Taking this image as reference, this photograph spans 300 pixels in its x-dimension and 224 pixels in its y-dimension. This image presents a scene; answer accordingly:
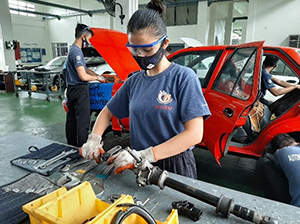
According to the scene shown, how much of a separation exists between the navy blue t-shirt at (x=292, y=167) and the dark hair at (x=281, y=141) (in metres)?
0.45

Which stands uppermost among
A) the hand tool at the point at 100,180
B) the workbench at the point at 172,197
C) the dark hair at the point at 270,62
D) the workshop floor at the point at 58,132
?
the dark hair at the point at 270,62

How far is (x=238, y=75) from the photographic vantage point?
233 cm

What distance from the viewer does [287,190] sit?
63.4 inches

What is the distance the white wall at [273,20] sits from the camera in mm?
8430

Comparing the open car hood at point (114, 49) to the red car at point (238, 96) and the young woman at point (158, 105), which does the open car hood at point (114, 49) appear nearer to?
the red car at point (238, 96)

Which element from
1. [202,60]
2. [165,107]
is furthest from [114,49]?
[165,107]

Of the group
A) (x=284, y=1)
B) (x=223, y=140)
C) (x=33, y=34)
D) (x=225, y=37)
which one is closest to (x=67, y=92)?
(x=223, y=140)

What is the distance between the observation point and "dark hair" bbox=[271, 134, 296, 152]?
2.08 metres

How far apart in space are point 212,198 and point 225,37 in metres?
13.9

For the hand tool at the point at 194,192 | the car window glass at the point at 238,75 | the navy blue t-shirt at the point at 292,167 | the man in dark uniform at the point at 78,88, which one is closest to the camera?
the hand tool at the point at 194,192

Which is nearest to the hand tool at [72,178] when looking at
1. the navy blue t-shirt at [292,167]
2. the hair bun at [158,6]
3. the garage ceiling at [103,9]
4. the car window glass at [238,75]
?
the hair bun at [158,6]

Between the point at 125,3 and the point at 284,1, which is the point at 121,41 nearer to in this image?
the point at 125,3

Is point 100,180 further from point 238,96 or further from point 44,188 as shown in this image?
point 238,96

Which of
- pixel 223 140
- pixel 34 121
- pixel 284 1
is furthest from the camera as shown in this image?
pixel 284 1
